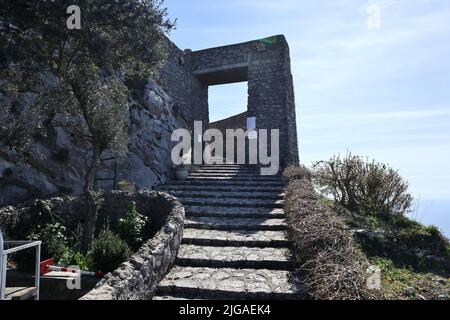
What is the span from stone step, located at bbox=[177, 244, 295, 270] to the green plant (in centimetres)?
78

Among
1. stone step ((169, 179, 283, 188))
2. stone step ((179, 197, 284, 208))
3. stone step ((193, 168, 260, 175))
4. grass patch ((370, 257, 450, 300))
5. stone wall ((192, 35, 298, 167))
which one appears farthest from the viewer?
stone wall ((192, 35, 298, 167))

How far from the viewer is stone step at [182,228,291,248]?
528 cm

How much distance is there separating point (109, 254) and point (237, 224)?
8.23ft

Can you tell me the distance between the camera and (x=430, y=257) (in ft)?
20.3

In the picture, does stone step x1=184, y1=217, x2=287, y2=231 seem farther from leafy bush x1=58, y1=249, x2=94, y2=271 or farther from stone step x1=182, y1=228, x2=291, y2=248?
leafy bush x1=58, y1=249, x2=94, y2=271

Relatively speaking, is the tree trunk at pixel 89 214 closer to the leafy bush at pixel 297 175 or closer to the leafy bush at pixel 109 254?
the leafy bush at pixel 109 254

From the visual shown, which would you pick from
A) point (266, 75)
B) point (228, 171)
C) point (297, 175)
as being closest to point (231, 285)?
point (297, 175)

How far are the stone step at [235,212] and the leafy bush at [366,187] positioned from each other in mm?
2611

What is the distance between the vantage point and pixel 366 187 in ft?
28.1

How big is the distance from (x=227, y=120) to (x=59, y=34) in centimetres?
1416

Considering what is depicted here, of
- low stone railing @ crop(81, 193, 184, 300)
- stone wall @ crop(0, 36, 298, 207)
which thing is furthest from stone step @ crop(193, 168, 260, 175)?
low stone railing @ crop(81, 193, 184, 300)

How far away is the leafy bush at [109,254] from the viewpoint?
4.56 meters

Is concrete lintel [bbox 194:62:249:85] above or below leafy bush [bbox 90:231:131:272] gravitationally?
above
